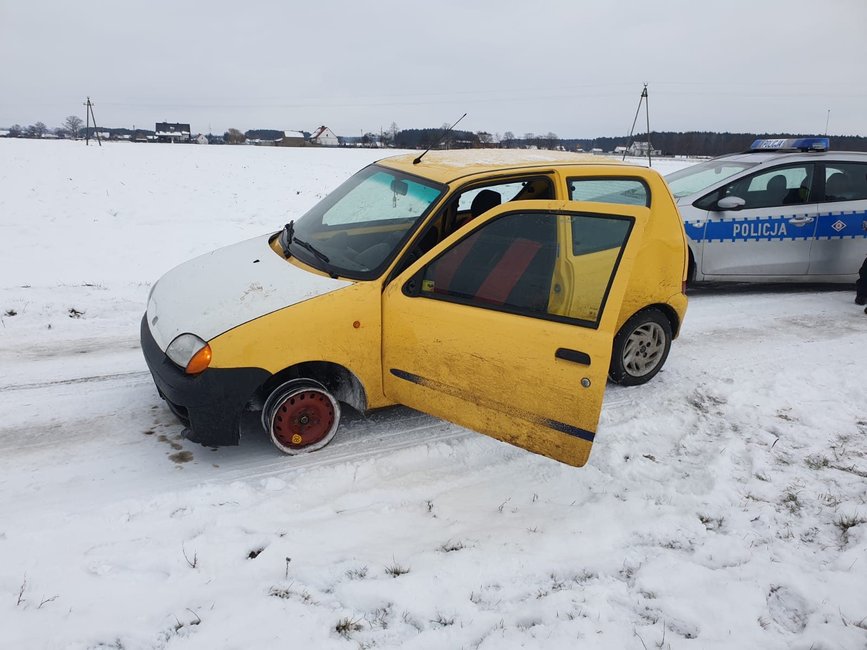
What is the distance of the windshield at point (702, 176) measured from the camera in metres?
7.61

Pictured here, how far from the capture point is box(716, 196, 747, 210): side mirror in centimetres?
722

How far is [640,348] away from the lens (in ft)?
16.6

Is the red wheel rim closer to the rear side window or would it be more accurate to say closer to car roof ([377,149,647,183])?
car roof ([377,149,647,183])

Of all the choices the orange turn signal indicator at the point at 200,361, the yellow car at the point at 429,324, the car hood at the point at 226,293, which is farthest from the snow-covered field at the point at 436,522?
the car hood at the point at 226,293

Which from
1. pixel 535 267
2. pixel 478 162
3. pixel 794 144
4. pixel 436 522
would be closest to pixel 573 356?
pixel 535 267

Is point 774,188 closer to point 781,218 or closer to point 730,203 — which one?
point 781,218

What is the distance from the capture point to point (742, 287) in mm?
8336

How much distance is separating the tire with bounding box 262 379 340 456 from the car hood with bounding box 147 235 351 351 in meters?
0.53

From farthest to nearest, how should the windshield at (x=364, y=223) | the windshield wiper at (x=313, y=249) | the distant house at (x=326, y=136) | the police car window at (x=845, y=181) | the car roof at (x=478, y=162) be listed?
1. the distant house at (x=326, y=136)
2. the police car window at (x=845, y=181)
3. the car roof at (x=478, y=162)
4. the windshield wiper at (x=313, y=249)
5. the windshield at (x=364, y=223)

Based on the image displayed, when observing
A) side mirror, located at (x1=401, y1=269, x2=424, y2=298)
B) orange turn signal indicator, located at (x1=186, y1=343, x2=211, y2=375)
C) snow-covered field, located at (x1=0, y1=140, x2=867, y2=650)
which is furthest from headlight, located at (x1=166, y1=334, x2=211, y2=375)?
side mirror, located at (x1=401, y1=269, x2=424, y2=298)

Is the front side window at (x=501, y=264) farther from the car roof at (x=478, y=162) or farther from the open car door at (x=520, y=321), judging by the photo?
the car roof at (x=478, y=162)

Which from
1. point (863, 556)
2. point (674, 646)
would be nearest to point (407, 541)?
point (674, 646)

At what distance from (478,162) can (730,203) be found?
446cm

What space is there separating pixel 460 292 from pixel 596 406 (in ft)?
3.48
